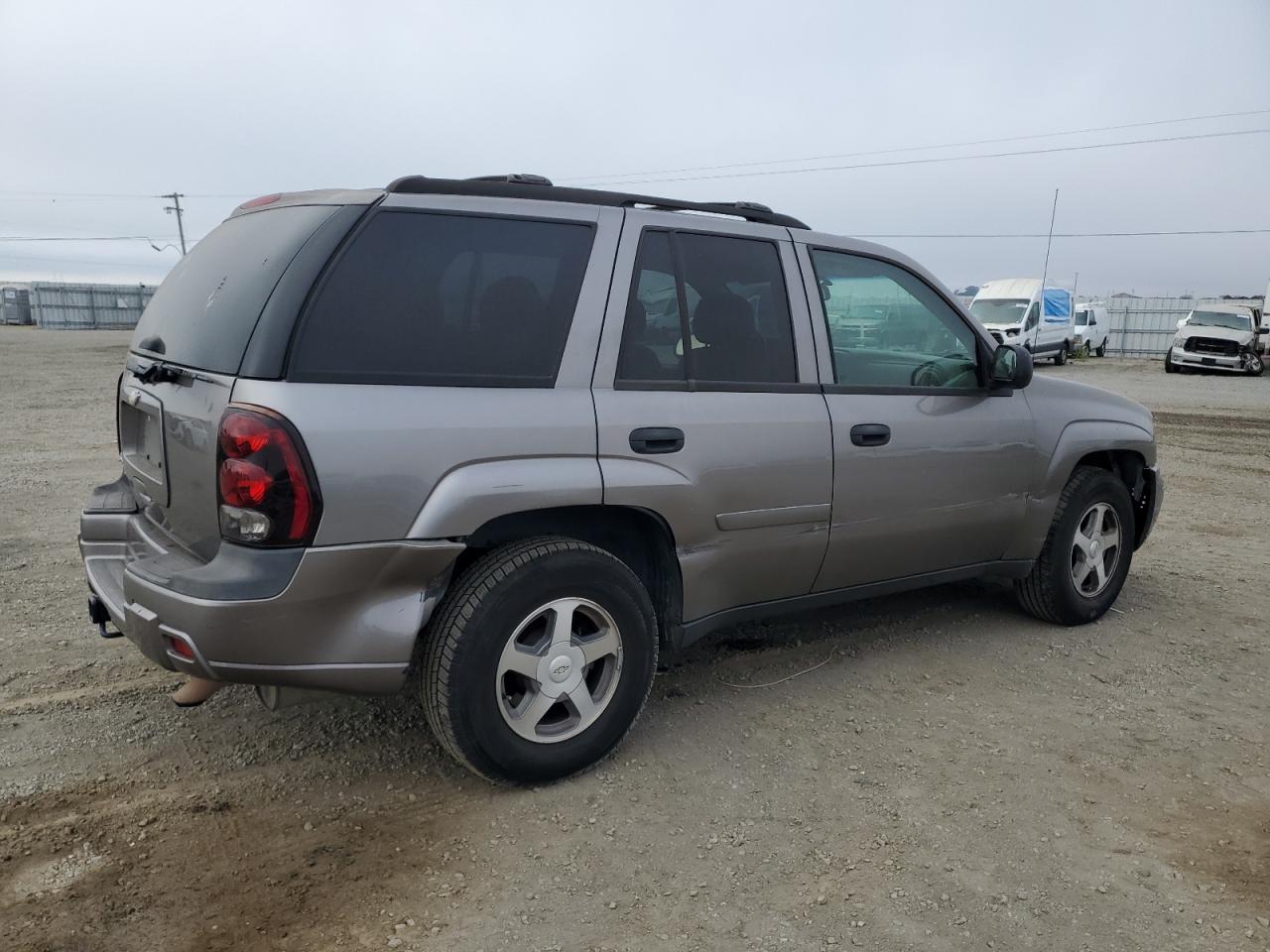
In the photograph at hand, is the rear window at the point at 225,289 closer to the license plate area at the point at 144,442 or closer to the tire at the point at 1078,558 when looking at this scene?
the license plate area at the point at 144,442

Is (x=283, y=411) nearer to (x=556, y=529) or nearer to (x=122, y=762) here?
(x=556, y=529)

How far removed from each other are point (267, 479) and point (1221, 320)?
29.7 m

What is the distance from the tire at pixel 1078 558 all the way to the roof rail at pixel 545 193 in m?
2.02

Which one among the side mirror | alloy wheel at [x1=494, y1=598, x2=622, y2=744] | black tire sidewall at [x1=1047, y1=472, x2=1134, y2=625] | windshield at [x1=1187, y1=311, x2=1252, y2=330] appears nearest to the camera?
alloy wheel at [x1=494, y1=598, x2=622, y2=744]

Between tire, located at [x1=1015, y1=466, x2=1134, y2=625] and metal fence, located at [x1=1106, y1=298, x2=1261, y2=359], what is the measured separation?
1482 inches

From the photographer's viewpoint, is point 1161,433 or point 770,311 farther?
point 1161,433

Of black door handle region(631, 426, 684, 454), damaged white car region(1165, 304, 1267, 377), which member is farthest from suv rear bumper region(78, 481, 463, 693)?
damaged white car region(1165, 304, 1267, 377)

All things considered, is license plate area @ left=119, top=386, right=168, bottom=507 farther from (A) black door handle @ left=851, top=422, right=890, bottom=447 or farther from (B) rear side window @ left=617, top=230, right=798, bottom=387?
(A) black door handle @ left=851, top=422, right=890, bottom=447

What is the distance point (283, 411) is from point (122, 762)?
151 centimetres

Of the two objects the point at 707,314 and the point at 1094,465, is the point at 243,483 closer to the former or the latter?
the point at 707,314

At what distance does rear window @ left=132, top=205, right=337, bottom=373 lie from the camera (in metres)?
2.88

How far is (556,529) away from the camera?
324 centimetres

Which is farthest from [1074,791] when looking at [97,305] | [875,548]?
[97,305]

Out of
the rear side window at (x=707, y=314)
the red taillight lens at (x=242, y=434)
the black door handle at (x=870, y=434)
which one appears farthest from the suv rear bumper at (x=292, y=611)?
the black door handle at (x=870, y=434)
